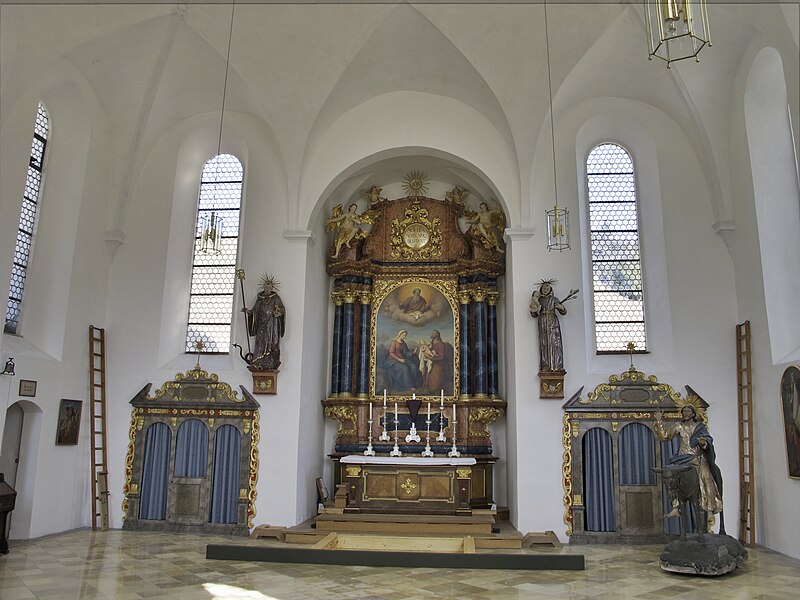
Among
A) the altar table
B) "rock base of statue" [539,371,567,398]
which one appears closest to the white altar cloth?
the altar table

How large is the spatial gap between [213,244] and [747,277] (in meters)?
8.64

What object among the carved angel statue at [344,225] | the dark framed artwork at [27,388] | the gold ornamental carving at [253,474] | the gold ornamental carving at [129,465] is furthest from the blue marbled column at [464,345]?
the dark framed artwork at [27,388]

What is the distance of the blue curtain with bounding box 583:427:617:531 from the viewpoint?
1176cm

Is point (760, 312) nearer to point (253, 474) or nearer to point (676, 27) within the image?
point (676, 27)

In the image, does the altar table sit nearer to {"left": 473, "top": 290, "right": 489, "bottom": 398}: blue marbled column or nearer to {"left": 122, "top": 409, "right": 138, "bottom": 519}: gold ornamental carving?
{"left": 473, "top": 290, "right": 489, "bottom": 398}: blue marbled column

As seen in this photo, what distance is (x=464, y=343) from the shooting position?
14.4m

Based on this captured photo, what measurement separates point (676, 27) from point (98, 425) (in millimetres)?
11314

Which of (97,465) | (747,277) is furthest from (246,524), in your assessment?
(747,277)

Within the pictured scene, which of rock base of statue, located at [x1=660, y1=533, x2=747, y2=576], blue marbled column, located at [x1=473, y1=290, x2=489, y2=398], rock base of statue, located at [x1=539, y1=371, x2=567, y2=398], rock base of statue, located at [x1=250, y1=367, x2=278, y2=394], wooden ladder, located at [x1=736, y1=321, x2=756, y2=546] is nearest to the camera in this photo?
rock base of statue, located at [x1=660, y1=533, x2=747, y2=576]

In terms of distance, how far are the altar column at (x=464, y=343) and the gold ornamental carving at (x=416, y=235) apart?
1.21m

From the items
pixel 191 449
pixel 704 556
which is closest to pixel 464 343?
pixel 191 449

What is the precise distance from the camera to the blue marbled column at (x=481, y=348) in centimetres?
1395

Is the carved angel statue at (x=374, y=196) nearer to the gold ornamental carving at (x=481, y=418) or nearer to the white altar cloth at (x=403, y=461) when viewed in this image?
the gold ornamental carving at (x=481, y=418)

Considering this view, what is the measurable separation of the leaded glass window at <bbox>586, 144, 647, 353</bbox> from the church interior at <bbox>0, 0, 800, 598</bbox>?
0.05 meters
